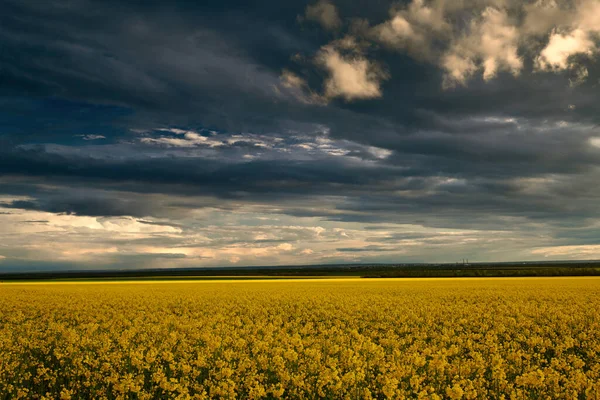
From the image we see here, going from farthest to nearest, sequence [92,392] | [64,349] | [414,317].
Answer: [414,317], [64,349], [92,392]

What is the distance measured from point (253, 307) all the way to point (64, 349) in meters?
12.9

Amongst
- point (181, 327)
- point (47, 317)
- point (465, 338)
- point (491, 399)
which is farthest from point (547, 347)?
point (47, 317)

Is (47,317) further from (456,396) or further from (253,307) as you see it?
(456,396)

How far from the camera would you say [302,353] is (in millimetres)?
12242

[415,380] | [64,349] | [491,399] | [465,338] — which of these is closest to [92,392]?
[64,349]

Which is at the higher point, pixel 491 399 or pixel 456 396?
pixel 456 396

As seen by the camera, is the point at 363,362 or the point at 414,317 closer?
the point at 363,362

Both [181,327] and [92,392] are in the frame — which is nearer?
[92,392]

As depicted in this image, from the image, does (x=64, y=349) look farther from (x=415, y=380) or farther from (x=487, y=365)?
(x=487, y=365)

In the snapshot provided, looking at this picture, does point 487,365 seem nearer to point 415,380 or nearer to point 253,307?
point 415,380

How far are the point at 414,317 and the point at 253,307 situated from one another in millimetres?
9965

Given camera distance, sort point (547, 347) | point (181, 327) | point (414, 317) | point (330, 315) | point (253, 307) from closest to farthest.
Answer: point (547, 347), point (181, 327), point (414, 317), point (330, 315), point (253, 307)

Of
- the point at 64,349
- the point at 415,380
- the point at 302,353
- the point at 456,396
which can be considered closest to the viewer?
the point at 456,396

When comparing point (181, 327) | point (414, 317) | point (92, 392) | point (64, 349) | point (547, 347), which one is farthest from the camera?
point (414, 317)
